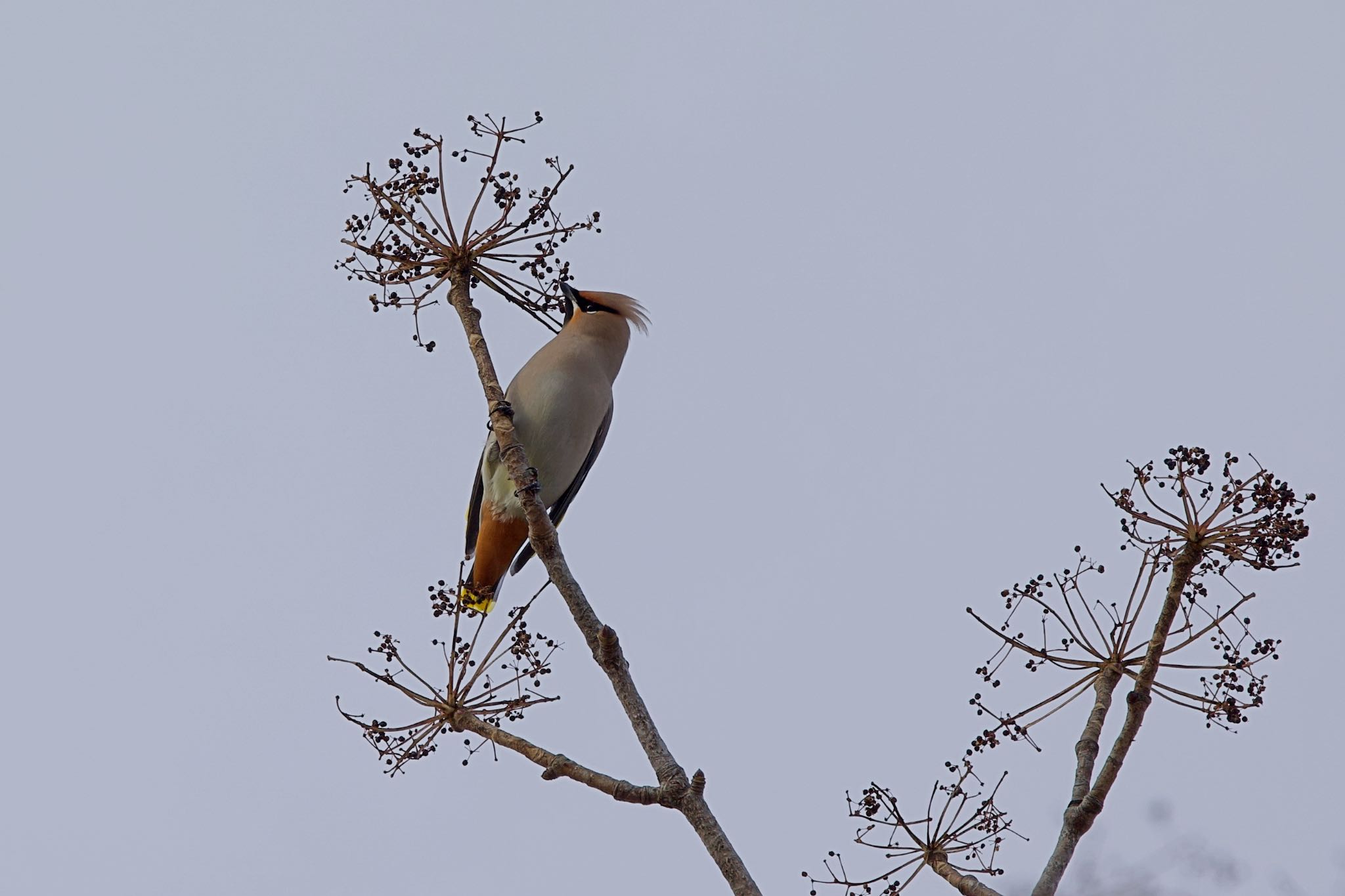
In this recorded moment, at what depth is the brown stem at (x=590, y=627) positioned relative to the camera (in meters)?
3.05

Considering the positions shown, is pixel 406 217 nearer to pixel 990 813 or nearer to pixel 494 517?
pixel 494 517

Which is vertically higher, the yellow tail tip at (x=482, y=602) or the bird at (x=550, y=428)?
the bird at (x=550, y=428)

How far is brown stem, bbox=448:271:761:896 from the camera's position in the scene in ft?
10.00

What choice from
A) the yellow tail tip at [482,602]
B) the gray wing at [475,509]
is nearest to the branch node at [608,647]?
the yellow tail tip at [482,602]

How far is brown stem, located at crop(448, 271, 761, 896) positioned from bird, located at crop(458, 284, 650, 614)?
3.55ft

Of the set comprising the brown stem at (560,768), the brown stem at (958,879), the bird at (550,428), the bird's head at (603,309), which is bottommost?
the brown stem at (958,879)

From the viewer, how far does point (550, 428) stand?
559cm

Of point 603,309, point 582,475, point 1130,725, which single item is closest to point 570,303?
point 603,309

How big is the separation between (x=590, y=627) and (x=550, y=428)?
2.29 meters

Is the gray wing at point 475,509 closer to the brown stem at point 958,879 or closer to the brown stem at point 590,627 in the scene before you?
the brown stem at point 590,627

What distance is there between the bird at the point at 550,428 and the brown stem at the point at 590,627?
1.08 m

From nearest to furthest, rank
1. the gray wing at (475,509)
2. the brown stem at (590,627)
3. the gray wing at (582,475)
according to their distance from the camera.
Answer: the brown stem at (590,627)
the gray wing at (475,509)
the gray wing at (582,475)

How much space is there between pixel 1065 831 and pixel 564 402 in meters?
→ 2.87

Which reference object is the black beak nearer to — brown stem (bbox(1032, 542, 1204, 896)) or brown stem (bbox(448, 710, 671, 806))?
brown stem (bbox(448, 710, 671, 806))
